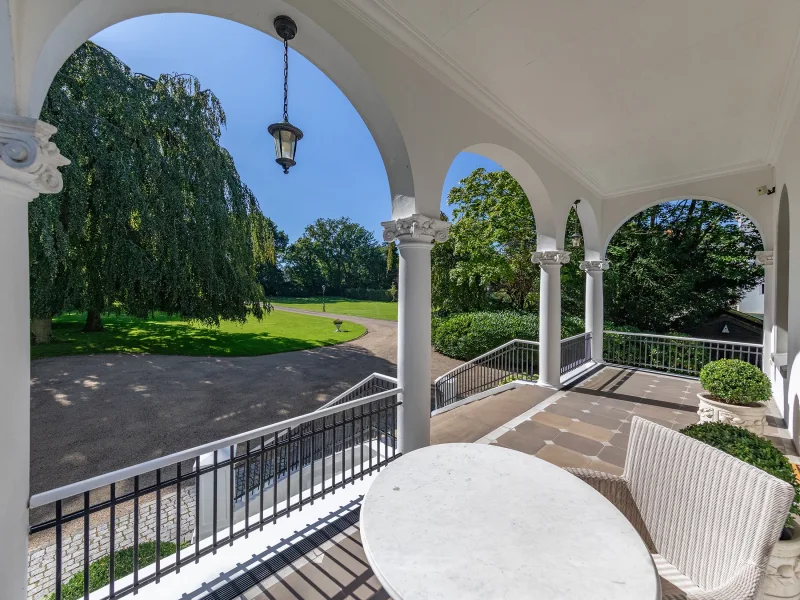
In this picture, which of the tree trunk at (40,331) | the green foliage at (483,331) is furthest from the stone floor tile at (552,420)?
the tree trunk at (40,331)

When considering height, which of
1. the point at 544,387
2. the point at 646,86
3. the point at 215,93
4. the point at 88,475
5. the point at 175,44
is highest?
the point at 215,93

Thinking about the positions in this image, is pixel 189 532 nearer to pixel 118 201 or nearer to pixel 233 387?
pixel 233 387

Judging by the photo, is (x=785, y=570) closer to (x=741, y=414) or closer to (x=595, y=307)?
(x=741, y=414)

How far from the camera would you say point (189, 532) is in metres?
3.66

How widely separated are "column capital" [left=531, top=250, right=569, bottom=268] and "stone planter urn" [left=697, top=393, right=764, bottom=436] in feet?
8.83

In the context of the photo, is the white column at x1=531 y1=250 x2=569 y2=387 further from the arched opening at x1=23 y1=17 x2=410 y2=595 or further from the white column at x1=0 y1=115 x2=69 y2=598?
the white column at x1=0 y1=115 x2=69 y2=598

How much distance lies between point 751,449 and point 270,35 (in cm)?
426

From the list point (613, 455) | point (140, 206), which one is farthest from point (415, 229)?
point (140, 206)

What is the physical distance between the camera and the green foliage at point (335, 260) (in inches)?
1871

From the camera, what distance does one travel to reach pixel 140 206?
7.84 metres

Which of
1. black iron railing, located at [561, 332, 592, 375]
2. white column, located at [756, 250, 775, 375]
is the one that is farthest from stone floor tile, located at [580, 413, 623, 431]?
white column, located at [756, 250, 775, 375]

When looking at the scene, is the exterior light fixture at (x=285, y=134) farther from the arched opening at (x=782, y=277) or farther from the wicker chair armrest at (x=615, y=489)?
the arched opening at (x=782, y=277)

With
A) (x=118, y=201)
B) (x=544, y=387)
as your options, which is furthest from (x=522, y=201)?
(x=118, y=201)

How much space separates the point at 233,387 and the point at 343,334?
10274 millimetres
